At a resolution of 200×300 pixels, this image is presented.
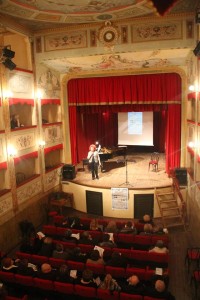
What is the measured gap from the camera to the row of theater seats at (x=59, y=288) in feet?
17.6

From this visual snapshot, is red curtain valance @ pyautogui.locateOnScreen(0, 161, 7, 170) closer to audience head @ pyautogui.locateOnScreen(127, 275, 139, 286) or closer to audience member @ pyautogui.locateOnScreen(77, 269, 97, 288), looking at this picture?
audience member @ pyautogui.locateOnScreen(77, 269, 97, 288)

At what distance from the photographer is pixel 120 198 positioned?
10.8 metres

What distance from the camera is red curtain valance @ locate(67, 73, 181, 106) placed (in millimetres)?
11523

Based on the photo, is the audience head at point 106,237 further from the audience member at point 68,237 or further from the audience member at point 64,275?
the audience member at point 64,275

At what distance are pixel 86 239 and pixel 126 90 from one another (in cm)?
698

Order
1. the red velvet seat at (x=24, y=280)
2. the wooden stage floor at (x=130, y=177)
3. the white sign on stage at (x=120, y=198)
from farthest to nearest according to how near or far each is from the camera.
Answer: the wooden stage floor at (x=130, y=177), the white sign on stage at (x=120, y=198), the red velvet seat at (x=24, y=280)

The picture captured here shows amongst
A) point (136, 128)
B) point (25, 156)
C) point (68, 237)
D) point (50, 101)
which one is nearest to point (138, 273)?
point (68, 237)

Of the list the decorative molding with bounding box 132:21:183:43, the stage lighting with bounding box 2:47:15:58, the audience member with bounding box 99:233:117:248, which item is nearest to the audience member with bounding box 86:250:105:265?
the audience member with bounding box 99:233:117:248

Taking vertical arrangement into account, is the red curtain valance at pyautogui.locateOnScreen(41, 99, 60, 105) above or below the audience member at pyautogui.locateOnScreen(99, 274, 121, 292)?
above

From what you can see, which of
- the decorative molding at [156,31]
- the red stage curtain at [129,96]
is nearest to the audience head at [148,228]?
the red stage curtain at [129,96]

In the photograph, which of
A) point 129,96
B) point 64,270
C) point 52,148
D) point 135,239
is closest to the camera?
point 64,270

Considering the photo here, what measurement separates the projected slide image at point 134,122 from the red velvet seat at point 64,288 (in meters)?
10.4

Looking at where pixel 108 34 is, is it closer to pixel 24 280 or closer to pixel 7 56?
pixel 7 56

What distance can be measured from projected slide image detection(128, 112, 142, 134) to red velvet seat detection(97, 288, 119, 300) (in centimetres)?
1037
